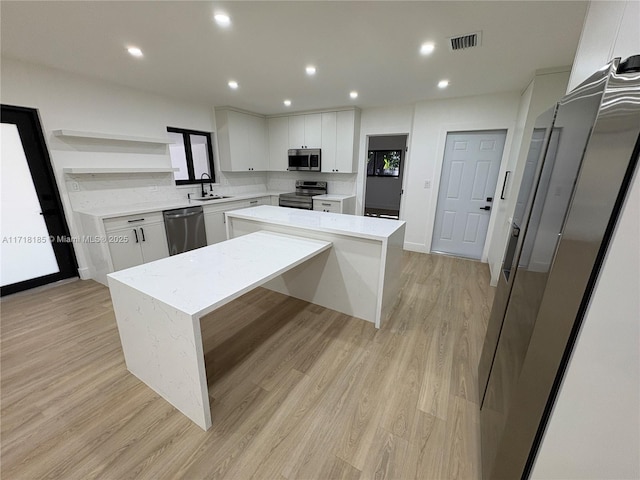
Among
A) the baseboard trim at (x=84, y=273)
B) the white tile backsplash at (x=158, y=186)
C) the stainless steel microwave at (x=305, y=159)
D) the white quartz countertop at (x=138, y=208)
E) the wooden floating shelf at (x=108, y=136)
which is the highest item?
the wooden floating shelf at (x=108, y=136)

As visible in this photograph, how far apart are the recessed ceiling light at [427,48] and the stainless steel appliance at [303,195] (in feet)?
9.60

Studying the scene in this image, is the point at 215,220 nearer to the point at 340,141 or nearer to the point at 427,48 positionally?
the point at 340,141

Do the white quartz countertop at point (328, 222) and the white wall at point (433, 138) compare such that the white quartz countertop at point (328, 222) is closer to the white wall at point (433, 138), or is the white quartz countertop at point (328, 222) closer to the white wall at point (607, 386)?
the white wall at point (607, 386)

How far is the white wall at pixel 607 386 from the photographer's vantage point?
55cm

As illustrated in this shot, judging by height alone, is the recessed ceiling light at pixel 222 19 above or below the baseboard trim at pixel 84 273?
above

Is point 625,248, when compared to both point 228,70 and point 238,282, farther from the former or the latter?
point 228,70

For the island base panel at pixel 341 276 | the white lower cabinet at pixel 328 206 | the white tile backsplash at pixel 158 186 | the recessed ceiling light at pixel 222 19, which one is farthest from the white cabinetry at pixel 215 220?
the recessed ceiling light at pixel 222 19

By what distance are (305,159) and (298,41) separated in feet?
9.60

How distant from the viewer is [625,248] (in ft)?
1.85

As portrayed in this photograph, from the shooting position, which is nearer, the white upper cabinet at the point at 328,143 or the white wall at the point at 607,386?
the white wall at the point at 607,386

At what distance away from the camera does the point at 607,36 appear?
1.10 m

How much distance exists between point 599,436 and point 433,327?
75.2 inches

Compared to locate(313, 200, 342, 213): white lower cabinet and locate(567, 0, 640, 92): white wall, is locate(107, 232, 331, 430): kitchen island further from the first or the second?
locate(313, 200, 342, 213): white lower cabinet

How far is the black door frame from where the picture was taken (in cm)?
284
